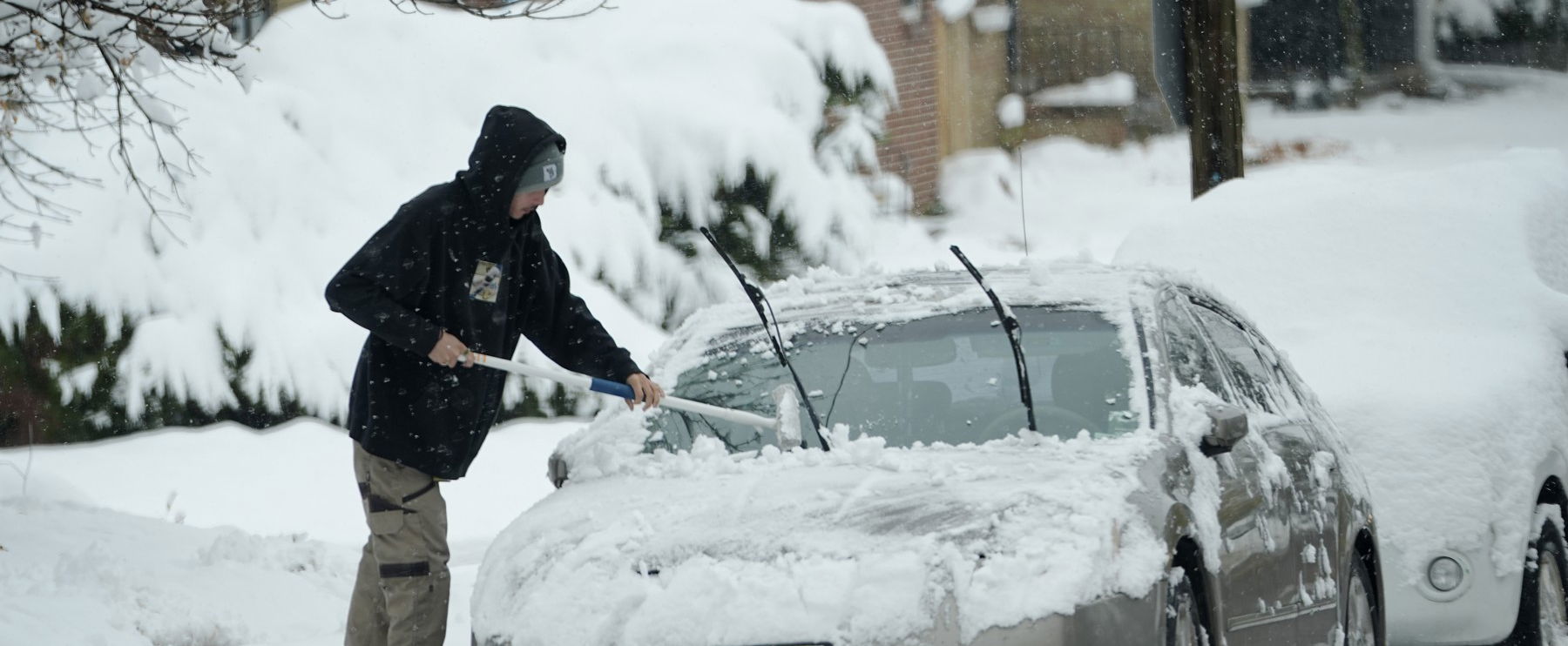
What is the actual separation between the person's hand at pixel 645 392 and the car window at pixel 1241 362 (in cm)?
157

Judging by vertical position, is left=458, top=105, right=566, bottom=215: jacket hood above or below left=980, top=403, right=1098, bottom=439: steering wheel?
above

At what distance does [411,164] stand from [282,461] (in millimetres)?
2854

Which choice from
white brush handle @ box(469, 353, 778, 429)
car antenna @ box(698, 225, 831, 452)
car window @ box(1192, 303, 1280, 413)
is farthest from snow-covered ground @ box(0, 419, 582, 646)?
car window @ box(1192, 303, 1280, 413)

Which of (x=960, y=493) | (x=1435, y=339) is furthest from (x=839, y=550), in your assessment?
(x=1435, y=339)

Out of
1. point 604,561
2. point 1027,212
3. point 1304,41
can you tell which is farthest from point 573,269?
point 1304,41

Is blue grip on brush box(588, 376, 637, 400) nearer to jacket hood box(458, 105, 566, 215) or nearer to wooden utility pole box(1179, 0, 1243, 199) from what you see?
jacket hood box(458, 105, 566, 215)

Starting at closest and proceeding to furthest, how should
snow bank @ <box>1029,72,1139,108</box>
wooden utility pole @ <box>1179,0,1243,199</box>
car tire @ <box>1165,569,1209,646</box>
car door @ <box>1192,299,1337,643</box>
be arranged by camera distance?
1. car tire @ <box>1165,569,1209,646</box>
2. car door @ <box>1192,299,1337,643</box>
3. wooden utility pole @ <box>1179,0,1243,199</box>
4. snow bank @ <box>1029,72,1139,108</box>

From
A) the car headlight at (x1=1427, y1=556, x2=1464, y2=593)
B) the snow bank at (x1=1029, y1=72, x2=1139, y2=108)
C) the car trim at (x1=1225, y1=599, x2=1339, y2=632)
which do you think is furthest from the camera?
the snow bank at (x1=1029, y1=72, x2=1139, y2=108)

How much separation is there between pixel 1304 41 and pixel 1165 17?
823 inches

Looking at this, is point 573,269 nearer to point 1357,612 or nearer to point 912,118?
point 1357,612

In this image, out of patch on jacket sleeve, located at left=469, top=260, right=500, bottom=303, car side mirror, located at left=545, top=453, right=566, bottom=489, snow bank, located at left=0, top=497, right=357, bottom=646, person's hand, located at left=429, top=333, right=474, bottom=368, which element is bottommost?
snow bank, located at left=0, top=497, right=357, bottom=646

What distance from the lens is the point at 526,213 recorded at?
16.2ft

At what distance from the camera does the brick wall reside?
20.6m

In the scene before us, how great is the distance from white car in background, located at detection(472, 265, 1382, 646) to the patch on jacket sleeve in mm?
459
